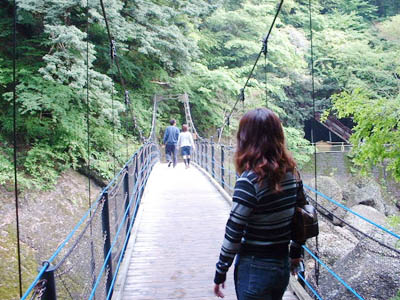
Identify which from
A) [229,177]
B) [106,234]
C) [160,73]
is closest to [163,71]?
[160,73]

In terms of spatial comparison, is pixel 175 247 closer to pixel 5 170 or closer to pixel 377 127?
pixel 377 127

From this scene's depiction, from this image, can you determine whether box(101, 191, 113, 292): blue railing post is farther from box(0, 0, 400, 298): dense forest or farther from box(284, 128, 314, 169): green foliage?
box(284, 128, 314, 169): green foliage

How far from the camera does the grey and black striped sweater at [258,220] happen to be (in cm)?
117

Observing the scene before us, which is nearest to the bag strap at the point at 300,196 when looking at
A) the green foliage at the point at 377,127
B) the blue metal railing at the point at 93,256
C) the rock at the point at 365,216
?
the blue metal railing at the point at 93,256

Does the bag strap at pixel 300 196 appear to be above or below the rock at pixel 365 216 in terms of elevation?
above

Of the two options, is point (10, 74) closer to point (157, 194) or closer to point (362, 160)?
point (157, 194)

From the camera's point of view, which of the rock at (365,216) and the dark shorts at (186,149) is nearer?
the dark shorts at (186,149)

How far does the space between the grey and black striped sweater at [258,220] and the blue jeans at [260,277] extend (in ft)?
0.07

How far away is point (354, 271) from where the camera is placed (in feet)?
14.4

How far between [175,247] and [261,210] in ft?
7.39

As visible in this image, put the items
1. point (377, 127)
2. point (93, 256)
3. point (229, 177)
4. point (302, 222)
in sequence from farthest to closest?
1. point (229, 177)
2. point (377, 127)
3. point (93, 256)
4. point (302, 222)

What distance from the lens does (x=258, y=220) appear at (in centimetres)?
120

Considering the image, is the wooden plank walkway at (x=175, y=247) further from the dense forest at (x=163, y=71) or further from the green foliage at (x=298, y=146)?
the green foliage at (x=298, y=146)

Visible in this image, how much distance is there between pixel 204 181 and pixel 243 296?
5.42 metres
